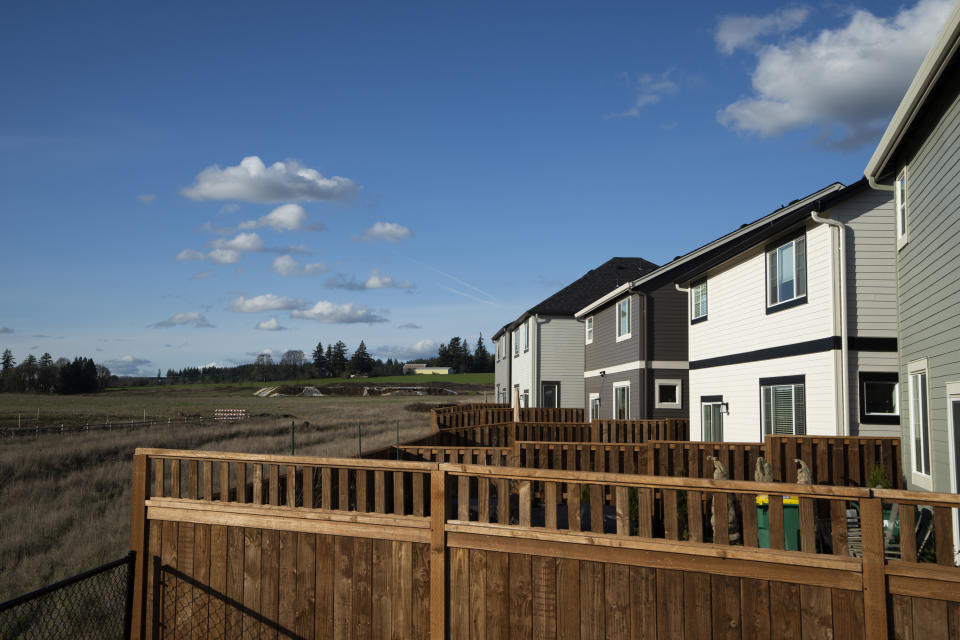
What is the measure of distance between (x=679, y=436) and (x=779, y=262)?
6.68m

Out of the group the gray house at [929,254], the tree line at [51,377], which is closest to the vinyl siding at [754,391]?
the gray house at [929,254]

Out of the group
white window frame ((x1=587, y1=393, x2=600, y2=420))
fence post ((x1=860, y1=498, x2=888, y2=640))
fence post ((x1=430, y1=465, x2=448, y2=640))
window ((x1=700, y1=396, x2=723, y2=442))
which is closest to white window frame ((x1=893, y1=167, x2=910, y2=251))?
fence post ((x1=860, y1=498, x2=888, y2=640))

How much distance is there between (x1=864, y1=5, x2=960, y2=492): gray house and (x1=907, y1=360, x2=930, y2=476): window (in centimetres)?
1

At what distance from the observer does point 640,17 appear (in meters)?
13.5

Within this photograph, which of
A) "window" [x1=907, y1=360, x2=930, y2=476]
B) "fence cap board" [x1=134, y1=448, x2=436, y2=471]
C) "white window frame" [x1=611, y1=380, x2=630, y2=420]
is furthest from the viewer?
"white window frame" [x1=611, y1=380, x2=630, y2=420]

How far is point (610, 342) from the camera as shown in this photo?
23.4 m

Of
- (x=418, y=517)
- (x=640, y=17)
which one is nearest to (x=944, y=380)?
(x=418, y=517)

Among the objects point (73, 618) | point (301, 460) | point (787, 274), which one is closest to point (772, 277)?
point (787, 274)

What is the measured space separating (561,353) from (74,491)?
19626mm

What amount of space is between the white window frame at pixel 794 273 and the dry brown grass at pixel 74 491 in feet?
35.8

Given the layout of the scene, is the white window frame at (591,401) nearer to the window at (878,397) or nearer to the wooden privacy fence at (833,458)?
the window at (878,397)

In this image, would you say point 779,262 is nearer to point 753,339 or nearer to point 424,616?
point 753,339

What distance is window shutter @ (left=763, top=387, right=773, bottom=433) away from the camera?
13.6 metres

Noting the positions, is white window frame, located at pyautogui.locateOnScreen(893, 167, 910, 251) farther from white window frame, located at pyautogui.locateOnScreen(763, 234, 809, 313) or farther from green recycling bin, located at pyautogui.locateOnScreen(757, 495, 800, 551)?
green recycling bin, located at pyautogui.locateOnScreen(757, 495, 800, 551)
